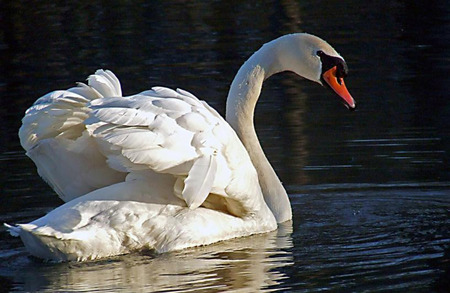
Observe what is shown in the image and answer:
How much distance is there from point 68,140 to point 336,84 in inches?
86.5

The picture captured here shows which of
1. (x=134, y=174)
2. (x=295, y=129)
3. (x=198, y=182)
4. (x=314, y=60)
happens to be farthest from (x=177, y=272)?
(x=295, y=129)

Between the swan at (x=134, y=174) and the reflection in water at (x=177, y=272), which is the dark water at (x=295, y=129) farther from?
the swan at (x=134, y=174)

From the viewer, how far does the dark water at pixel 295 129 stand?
6.83 meters

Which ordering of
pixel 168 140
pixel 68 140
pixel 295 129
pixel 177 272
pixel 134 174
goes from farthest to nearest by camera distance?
1. pixel 295 129
2. pixel 68 140
3. pixel 134 174
4. pixel 168 140
5. pixel 177 272

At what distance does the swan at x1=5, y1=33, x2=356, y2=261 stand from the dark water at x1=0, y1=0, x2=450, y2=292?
0.54ft

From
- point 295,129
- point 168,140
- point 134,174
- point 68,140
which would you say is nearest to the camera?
point 168,140

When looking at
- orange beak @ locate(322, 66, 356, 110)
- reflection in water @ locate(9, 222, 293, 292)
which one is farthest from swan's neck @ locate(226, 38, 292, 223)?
reflection in water @ locate(9, 222, 293, 292)

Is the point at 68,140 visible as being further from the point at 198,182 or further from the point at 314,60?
the point at 314,60

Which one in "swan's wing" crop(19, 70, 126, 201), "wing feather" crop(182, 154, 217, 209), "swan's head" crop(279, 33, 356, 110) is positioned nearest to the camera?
"wing feather" crop(182, 154, 217, 209)

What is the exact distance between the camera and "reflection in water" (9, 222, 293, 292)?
259 inches

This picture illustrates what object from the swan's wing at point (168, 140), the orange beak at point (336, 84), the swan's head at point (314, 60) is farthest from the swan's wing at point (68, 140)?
the orange beak at point (336, 84)

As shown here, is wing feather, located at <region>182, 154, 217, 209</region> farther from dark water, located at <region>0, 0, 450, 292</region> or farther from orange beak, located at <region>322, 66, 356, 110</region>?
orange beak, located at <region>322, 66, 356, 110</region>

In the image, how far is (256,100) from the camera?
848cm

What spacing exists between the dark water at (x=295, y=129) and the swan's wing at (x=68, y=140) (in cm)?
60
